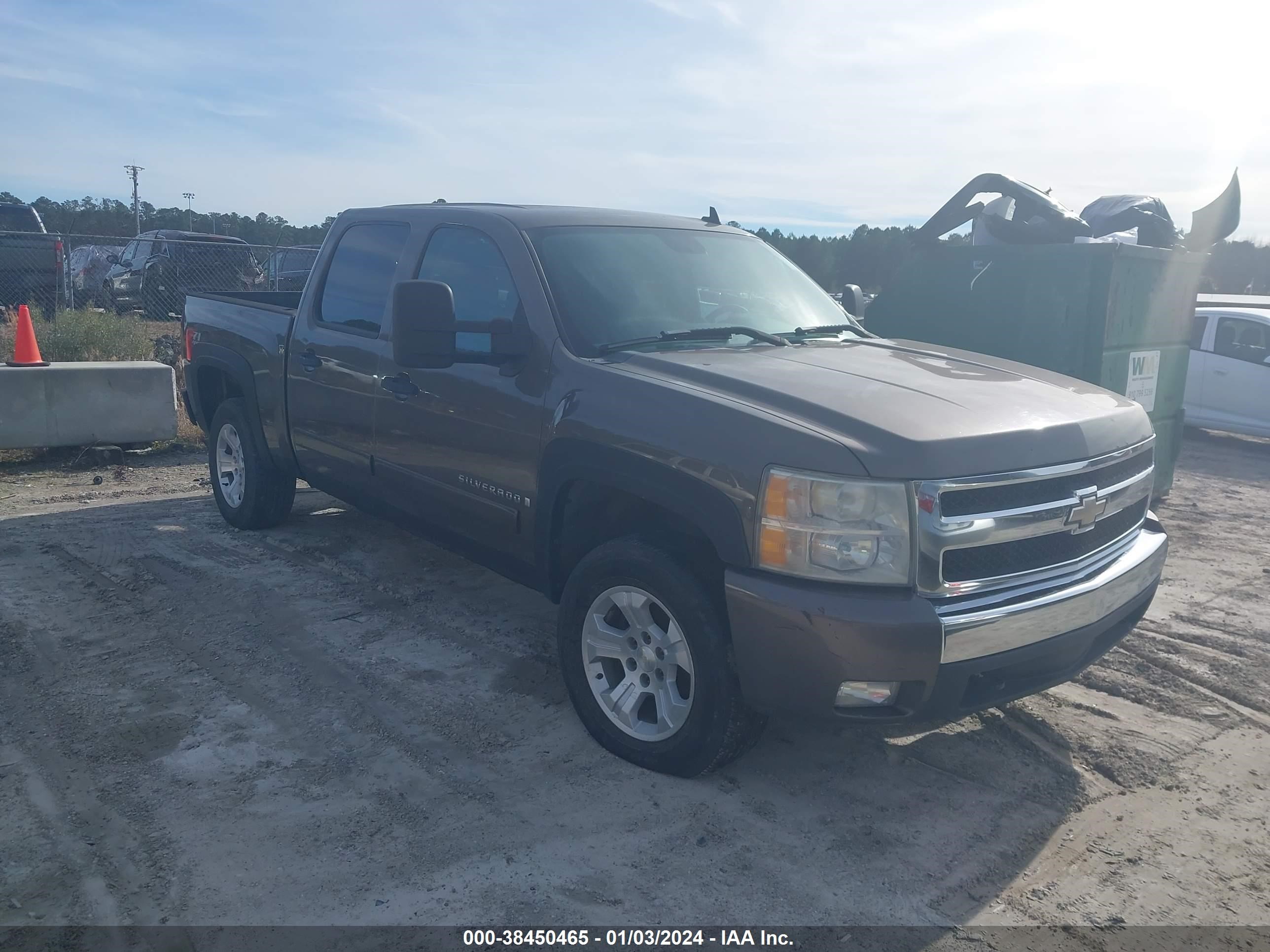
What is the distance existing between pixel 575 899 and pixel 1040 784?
1743 mm

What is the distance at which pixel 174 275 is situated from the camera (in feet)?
63.1

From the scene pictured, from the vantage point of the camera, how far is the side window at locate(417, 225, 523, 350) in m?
4.30

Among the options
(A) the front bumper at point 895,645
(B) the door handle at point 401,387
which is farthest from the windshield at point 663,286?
(A) the front bumper at point 895,645

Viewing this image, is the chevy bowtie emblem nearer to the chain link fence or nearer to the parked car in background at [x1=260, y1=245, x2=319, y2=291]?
the chain link fence

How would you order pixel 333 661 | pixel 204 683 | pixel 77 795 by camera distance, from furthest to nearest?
1. pixel 333 661
2. pixel 204 683
3. pixel 77 795

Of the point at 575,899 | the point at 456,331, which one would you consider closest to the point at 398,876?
the point at 575,899

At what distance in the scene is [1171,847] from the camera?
3.20m

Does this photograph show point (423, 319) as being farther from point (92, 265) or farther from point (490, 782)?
point (92, 265)

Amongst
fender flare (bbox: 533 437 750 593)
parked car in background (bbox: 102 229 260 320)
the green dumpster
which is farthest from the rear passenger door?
parked car in background (bbox: 102 229 260 320)

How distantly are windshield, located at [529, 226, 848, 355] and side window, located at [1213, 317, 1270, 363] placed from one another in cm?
849

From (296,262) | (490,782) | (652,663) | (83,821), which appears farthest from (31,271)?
(652,663)

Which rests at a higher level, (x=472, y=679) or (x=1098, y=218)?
(x=1098, y=218)

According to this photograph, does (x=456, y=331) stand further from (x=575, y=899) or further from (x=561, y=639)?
(x=575, y=899)

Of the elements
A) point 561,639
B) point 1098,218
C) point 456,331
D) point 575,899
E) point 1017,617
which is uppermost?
Result: point 1098,218
